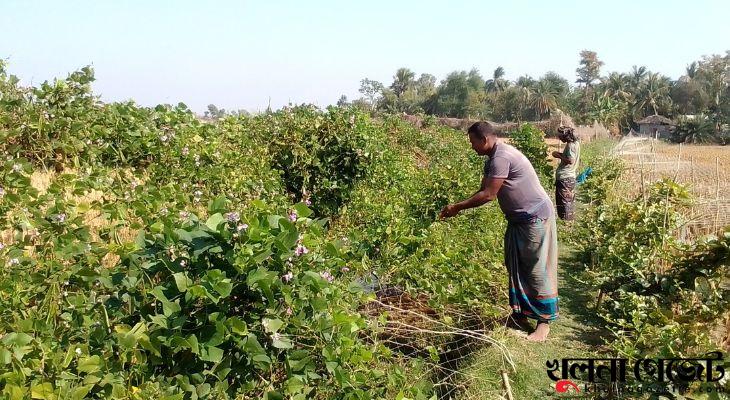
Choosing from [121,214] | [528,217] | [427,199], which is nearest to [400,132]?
[427,199]

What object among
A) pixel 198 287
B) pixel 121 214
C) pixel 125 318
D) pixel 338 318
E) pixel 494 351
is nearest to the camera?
pixel 198 287

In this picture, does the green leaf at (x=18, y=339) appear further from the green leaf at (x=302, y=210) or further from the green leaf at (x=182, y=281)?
the green leaf at (x=302, y=210)

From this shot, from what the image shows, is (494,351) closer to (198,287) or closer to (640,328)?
(640,328)

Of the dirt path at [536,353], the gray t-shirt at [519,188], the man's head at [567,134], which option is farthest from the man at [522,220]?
the man's head at [567,134]

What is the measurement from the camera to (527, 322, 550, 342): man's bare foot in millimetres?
3990

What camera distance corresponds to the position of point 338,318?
73.1 inches

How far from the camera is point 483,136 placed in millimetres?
3795

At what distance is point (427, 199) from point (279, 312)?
10.1 feet

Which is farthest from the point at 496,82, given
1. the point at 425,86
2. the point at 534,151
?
the point at 534,151

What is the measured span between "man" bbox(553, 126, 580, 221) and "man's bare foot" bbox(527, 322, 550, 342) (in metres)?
4.21

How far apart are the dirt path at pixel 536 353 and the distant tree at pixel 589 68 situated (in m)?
81.1

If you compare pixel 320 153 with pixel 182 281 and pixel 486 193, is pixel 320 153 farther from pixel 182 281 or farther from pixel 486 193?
pixel 182 281

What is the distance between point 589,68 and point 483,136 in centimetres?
8335

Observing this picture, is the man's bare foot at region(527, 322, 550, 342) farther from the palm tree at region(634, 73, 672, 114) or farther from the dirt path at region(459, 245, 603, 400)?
the palm tree at region(634, 73, 672, 114)
